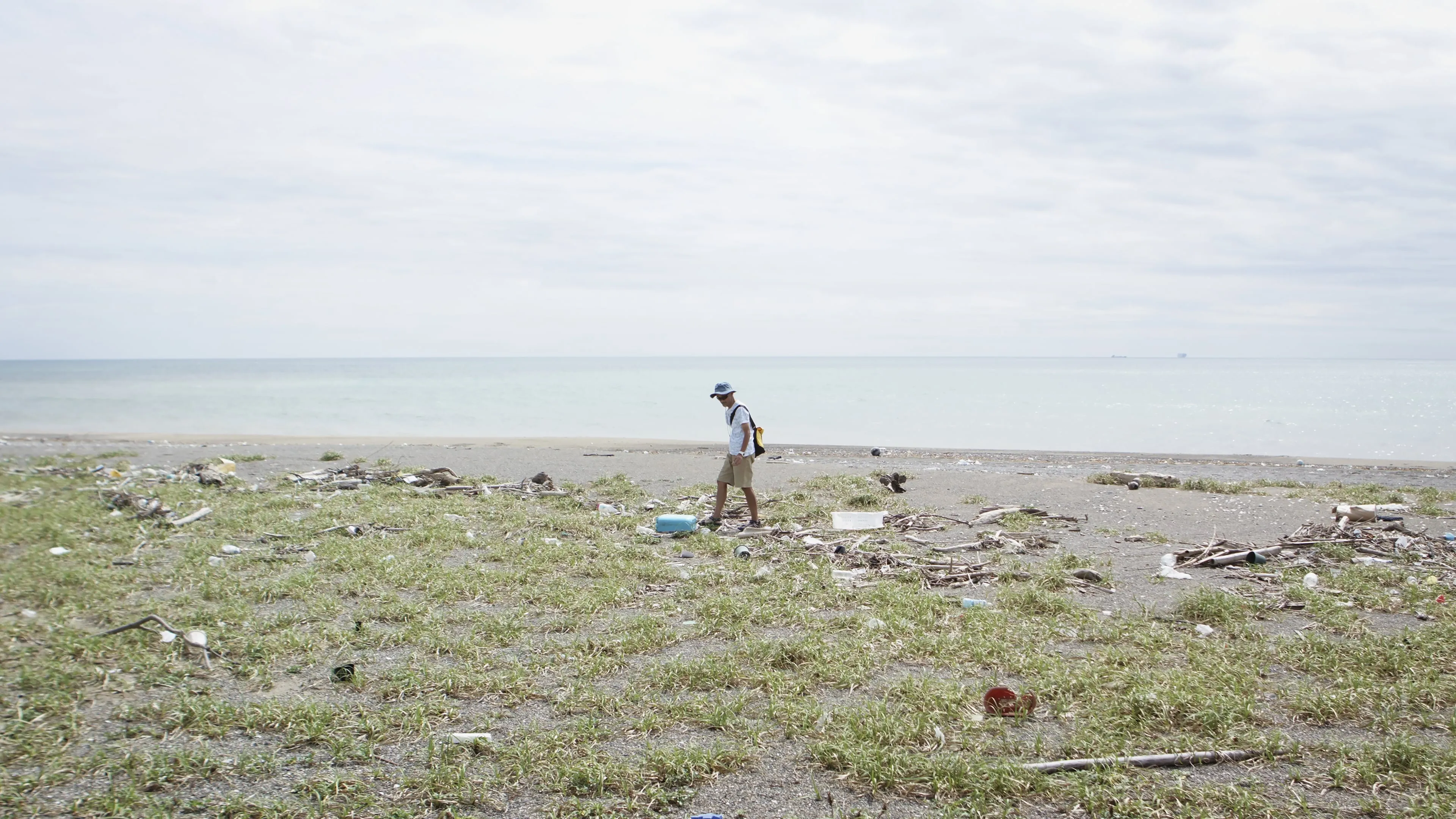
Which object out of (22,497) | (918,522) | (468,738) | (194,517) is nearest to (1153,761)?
(468,738)

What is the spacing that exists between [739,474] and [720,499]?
Answer: 47 cm

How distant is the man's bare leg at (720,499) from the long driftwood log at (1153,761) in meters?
7.58

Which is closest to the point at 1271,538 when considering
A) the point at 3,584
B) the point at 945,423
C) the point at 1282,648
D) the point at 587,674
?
the point at 1282,648

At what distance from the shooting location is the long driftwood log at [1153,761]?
14.4 ft

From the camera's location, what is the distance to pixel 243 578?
827cm

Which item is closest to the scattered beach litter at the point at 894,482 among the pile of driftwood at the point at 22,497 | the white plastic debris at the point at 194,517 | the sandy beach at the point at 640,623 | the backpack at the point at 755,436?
the sandy beach at the point at 640,623

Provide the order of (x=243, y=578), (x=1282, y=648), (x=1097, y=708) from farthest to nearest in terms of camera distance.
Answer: (x=243, y=578), (x=1282, y=648), (x=1097, y=708)

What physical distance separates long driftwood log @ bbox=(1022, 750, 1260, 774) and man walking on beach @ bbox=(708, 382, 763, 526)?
7.36 m

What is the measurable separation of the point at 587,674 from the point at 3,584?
5849mm

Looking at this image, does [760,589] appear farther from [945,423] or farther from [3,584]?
[945,423]

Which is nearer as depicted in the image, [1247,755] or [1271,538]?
[1247,755]

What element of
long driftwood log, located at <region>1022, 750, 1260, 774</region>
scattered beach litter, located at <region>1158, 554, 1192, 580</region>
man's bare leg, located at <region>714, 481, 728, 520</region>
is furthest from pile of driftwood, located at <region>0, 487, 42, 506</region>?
scattered beach litter, located at <region>1158, 554, 1192, 580</region>

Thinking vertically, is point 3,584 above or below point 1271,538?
below

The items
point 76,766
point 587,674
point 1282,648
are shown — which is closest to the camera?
point 76,766
